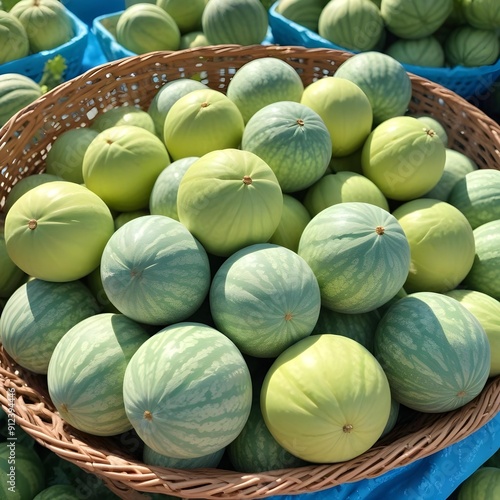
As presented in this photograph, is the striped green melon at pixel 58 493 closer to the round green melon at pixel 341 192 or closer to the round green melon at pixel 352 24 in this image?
the round green melon at pixel 341 192

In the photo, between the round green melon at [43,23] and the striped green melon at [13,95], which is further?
the round green melon at [43,23]

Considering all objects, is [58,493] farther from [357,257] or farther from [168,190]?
[357,257]

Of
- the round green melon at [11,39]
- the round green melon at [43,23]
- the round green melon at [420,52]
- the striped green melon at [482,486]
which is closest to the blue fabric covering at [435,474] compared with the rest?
the striped green melon at [482,486]

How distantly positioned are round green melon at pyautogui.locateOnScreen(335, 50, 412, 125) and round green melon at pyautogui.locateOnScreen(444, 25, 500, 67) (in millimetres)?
1089

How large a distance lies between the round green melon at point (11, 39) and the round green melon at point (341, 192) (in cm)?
172

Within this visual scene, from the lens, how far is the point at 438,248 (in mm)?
1250

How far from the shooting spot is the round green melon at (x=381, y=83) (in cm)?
162

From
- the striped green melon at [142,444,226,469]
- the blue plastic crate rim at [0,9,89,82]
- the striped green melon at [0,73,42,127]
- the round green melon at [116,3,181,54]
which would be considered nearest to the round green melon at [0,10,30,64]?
the blue plastic crate rim at [0,9,89,82]

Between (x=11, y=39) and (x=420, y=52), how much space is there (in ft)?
6.27

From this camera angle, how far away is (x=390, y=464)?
101cm

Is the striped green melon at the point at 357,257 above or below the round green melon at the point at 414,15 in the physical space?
below

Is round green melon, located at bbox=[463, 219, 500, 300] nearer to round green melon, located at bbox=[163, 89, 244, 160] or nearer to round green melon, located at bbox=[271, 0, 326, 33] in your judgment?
round green melon, located at bbox=[163, 89, 244, 160]

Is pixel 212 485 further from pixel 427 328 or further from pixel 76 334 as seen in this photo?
pixel 427 328

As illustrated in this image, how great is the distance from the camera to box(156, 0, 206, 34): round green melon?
257cm
